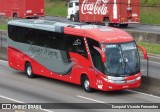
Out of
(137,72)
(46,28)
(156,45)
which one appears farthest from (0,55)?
(137,72)

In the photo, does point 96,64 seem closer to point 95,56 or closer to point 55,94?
point 95,56

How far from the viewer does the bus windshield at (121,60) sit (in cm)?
2061

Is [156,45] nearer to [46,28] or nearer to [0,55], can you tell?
[0,55]

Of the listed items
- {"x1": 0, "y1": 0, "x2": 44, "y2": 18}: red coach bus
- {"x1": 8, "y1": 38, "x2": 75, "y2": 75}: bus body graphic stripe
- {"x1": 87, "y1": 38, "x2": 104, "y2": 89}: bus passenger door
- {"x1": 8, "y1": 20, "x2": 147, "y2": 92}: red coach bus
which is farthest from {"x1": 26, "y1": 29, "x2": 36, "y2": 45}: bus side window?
{"x1": 0, "y1": 0, "x2": 44, "y2": 18}: red coach bus

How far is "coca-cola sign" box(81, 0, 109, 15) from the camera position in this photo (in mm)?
53938

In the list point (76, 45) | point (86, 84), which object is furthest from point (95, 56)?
point (76, 45)

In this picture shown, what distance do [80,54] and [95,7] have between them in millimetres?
33849

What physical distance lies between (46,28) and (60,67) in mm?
2198

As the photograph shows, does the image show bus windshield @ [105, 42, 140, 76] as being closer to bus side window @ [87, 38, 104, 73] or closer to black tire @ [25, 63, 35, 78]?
bus side window @ [87, 38, 104, 73]

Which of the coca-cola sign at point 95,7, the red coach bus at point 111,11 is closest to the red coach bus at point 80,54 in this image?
the red coach bus at point 111,11

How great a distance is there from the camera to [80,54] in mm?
22031

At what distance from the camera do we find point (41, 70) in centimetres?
2492

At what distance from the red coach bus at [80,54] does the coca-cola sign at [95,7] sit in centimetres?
2802

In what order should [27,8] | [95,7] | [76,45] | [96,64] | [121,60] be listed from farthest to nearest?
[27,8], [95,7], [76,45], [96,64], [121,60]
